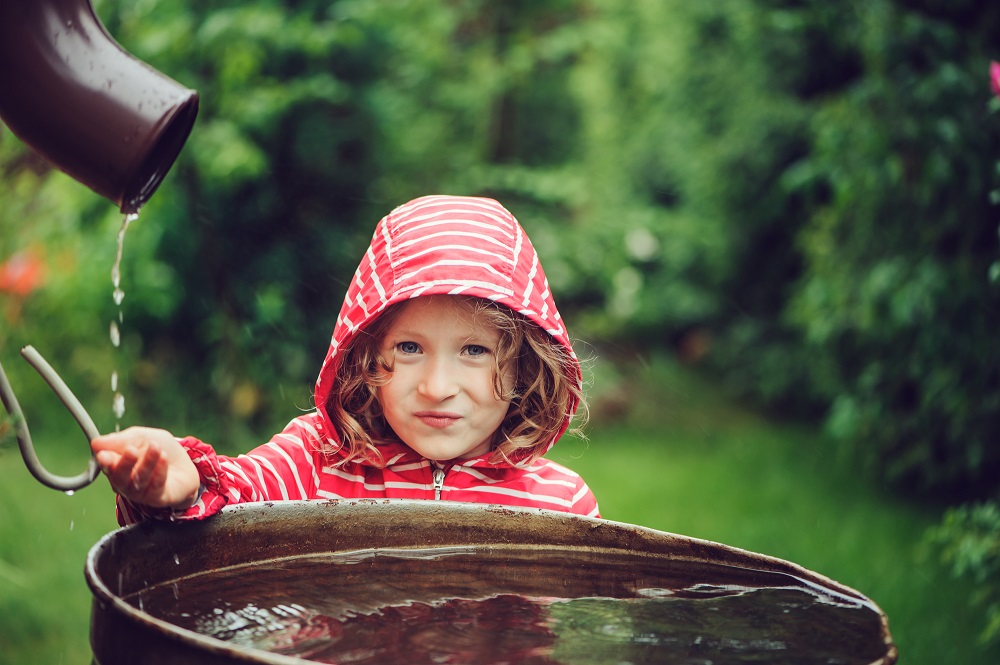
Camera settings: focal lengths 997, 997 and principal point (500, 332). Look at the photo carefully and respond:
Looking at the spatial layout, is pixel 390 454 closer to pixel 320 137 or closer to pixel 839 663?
pixel 839 663

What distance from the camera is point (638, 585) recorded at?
1.49m

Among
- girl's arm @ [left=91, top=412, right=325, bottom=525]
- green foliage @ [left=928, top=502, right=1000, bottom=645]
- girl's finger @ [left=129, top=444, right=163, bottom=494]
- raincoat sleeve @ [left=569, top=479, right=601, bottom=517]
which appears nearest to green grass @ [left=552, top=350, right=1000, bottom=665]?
green foliage @ [left=928, top=502, right=1000, bottom=645]

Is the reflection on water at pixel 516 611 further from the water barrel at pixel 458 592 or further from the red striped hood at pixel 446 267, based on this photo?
the red striped hood at pixel 446 267

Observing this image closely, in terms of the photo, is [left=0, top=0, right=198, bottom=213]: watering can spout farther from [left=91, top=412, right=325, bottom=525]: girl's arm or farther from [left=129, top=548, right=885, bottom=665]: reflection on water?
[left=129, top=548, right=885, bottom=665]: reflection on water

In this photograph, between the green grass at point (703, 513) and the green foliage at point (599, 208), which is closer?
the green grass at point (703, 513)

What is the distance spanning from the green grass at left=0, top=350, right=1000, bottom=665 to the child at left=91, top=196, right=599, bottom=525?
4.52 feet

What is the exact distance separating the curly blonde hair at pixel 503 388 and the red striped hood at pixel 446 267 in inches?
1.1

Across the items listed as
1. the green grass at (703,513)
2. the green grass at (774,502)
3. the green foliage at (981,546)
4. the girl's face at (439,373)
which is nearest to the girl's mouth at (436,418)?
the girl's face at (439,373)

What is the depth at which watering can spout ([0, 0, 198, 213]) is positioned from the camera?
4.53 ft

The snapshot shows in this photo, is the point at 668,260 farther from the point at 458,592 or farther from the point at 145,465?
the point at 145,465

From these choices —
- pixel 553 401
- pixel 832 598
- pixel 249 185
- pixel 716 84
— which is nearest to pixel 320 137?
pixel 249 185

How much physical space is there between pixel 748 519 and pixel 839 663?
368 cm

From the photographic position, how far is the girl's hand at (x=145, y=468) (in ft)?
4.20

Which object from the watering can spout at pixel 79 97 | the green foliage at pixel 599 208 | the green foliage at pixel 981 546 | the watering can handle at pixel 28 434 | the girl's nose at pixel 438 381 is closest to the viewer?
the watering can handle at pixel 28 434
